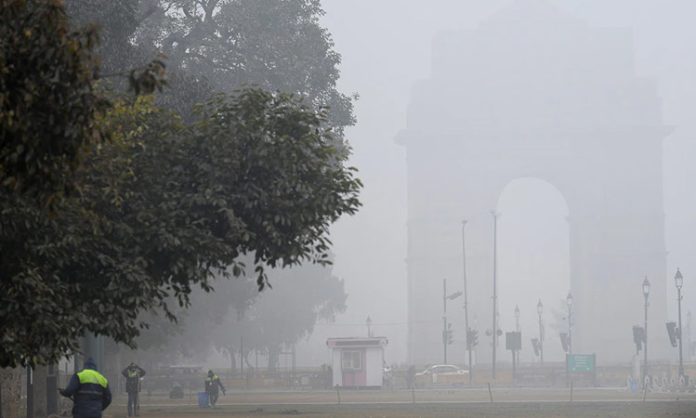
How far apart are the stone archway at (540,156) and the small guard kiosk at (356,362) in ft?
94.3

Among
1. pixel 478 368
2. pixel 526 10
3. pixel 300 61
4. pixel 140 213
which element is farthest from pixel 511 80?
pixel 140 213

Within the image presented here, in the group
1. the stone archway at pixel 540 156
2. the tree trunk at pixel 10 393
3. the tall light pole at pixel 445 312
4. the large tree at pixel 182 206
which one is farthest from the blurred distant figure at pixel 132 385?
the stone archway at pixel 540 156

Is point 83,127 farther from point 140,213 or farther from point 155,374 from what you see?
point 155,374

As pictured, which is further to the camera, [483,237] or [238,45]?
[483,237]

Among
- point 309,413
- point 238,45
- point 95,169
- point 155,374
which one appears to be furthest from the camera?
point 155,374

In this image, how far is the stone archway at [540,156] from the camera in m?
100

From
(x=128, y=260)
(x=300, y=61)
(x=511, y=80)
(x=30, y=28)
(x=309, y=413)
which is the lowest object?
(x=309, y=413)

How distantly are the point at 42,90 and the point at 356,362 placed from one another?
2384 inches

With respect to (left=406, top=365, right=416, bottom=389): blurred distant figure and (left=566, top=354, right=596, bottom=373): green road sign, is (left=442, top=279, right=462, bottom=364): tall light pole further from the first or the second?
(left=566, top=354, right=596, bottom=373): green road sign

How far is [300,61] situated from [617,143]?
5835cm

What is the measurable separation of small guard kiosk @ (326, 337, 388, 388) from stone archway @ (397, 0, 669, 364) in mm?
28747

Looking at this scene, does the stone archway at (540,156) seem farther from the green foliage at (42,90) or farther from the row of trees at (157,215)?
the green foliage at (42,90)

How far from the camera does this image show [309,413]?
41.6 meters

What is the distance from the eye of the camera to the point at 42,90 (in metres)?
12.2
